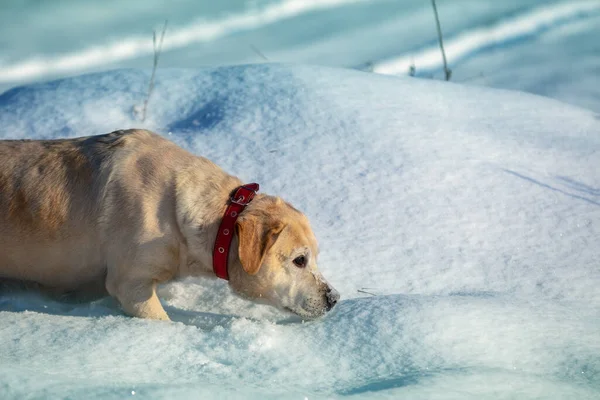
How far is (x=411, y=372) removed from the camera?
2982 millimetres

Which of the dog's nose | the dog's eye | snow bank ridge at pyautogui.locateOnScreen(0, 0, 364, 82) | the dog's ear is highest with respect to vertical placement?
snow bank ridge at pyautogui.locateOnScreen(0, 0, 364, 82)

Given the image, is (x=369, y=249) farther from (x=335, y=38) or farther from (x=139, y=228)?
(x=335, y=38)

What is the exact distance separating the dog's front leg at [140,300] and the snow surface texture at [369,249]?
0.11 meters

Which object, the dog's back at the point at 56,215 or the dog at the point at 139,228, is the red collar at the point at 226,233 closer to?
the dog at the point at 139,228

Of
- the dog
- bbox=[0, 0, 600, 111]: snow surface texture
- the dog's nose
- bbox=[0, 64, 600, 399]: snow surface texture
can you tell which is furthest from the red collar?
bbox=[0, 0, 600, 111]: snow surface texture

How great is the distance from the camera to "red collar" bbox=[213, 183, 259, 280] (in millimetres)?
3590

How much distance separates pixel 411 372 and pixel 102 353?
1.15 metres

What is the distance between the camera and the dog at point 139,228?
3590mm

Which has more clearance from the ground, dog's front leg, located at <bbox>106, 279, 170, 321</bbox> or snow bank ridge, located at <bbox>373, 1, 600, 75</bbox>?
snow bank ridge, located at <bbox>373, 1, 600, 75</bbox>

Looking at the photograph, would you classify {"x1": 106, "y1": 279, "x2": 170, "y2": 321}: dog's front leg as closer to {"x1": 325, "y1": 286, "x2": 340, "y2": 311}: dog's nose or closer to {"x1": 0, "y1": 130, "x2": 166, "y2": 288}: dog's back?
{"x1": 0, "y1": 130, "x2": 166, "y2": 288}: dog's back

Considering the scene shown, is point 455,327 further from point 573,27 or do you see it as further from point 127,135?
point 573,27

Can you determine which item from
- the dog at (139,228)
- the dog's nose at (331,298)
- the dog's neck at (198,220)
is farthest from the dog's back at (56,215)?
the dog's nose at (331,298)

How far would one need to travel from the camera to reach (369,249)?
4316mm

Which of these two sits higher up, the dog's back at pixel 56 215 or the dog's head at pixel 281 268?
the dog's back at pixel 56 215
